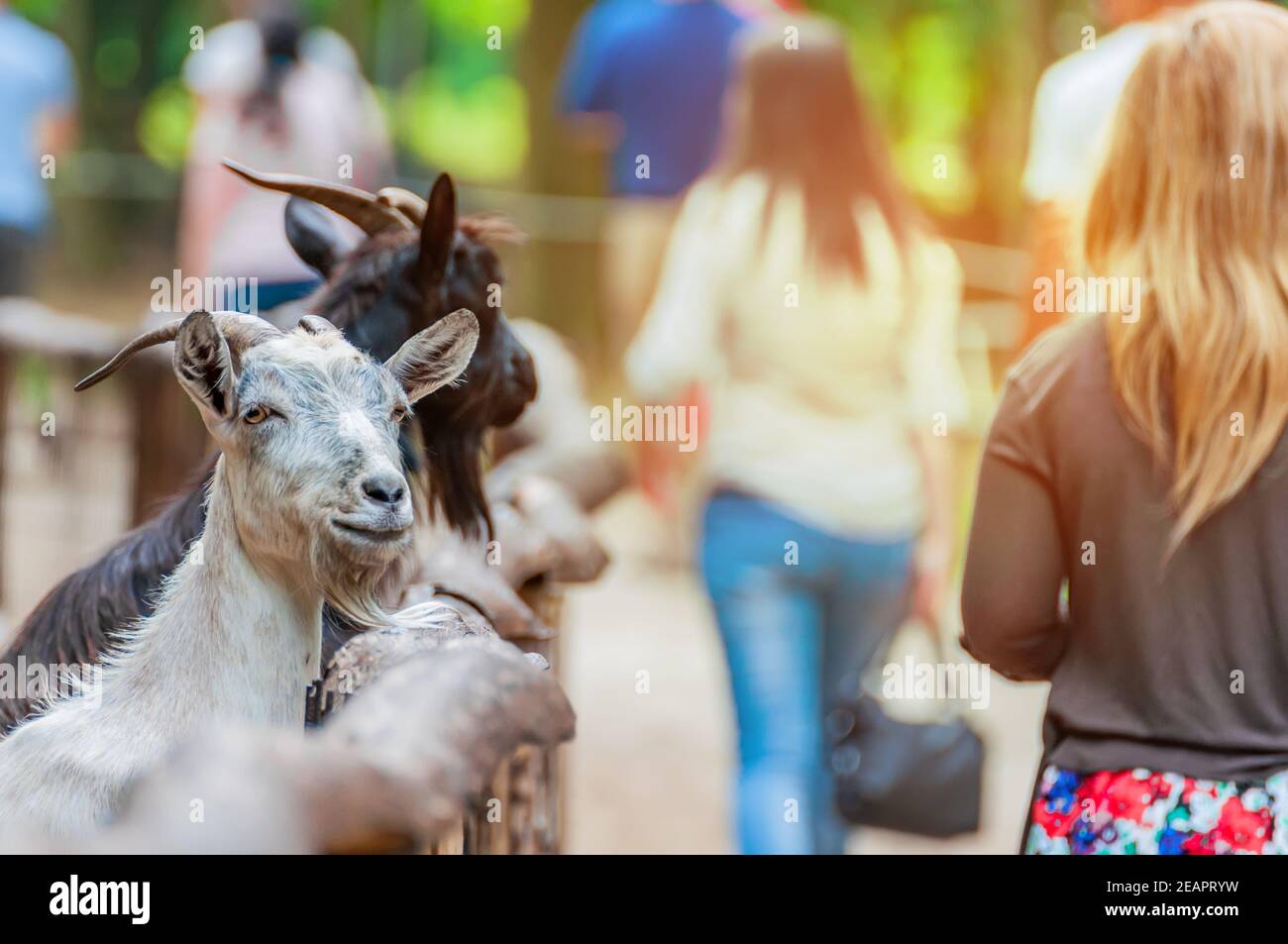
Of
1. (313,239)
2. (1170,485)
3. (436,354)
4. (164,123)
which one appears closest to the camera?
(436,354)

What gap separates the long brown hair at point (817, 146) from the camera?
4832 mm

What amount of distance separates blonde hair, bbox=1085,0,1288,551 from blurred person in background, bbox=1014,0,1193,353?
1.67m

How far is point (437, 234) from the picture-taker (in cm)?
356

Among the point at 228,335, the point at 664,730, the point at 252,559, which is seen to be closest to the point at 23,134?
the point at 664,730

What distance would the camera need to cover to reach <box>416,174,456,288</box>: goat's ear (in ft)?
11.4

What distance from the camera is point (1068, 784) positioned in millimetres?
2980

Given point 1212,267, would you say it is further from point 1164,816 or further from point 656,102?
point 656,102

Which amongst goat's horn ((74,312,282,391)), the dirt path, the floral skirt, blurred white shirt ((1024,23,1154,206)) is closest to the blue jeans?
blurred white shirt ((1024,23,1154,206))

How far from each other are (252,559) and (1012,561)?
1.27 m

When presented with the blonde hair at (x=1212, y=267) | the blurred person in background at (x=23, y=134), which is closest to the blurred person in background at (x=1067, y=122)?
the blonde hair at (x=1212, y=267)

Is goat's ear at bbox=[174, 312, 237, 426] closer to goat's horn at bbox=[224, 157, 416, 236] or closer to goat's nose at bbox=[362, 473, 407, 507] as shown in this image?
goat's nose at bbox=[362, 473, 407, 507]

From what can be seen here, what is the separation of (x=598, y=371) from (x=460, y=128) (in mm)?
16356

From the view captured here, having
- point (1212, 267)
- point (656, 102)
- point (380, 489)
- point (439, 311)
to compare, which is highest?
point (656, 102)
